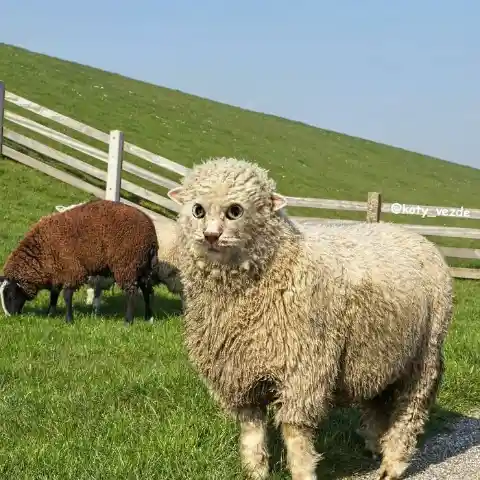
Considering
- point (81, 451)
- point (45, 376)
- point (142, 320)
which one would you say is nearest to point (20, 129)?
point (142, 320)

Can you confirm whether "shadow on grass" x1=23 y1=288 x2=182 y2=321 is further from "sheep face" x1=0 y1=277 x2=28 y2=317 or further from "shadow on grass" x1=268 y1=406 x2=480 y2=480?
"shadow on grass" x1=268 y1=406 x2=480 y2=480

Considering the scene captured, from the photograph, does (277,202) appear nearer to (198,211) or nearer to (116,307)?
(198,211)

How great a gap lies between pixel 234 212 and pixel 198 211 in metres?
0.20

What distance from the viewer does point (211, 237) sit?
3.76m

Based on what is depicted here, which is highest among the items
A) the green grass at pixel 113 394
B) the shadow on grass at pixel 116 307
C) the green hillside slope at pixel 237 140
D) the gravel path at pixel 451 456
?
the green hillside slope at pixel 237 140

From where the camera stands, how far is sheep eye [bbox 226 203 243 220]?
12.7 ft

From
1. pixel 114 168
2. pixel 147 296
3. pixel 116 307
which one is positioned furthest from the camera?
pixel 114 168

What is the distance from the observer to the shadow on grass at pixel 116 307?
9111mm

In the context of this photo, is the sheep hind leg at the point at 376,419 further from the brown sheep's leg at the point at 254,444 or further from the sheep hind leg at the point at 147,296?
the sheep hind leg at the point at 147,296

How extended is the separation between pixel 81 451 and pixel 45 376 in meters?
1.66

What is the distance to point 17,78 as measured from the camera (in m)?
24.8

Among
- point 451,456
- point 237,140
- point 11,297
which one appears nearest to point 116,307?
point 11,297

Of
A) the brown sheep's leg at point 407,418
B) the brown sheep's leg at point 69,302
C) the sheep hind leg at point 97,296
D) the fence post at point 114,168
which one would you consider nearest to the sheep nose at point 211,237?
the brown sheep's leg at point 407,418

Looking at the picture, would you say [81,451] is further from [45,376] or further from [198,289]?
[45,376]
